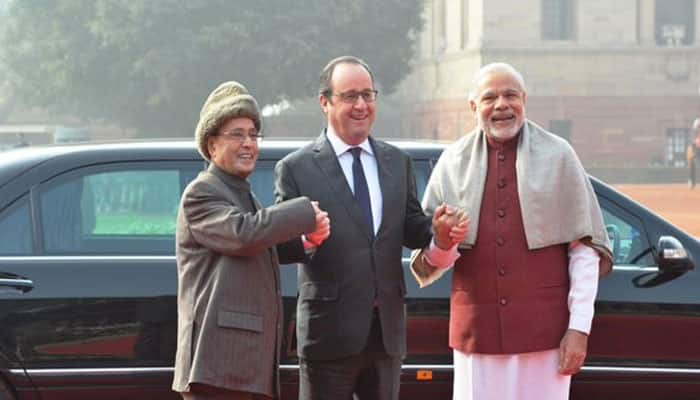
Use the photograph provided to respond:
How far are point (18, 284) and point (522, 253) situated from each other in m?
2.34

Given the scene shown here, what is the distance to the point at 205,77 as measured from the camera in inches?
1902

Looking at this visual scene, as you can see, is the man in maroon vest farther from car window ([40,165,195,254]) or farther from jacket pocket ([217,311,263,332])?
car window ([40,165,195,254])

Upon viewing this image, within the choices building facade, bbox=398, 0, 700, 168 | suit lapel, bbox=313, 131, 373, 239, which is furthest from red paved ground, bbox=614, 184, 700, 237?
suit lapel, bbox=313, 131, 373, 239

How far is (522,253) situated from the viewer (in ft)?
14.8

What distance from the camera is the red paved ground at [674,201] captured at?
2784 centimetres

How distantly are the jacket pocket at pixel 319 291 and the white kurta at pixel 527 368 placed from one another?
0.38 metres

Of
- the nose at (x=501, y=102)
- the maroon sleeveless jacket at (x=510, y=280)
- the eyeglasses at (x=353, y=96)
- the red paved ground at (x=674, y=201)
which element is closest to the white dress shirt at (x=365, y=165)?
the eyeglasses at (x=353, y=96)

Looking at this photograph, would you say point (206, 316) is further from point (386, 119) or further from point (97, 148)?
point (386, 119)

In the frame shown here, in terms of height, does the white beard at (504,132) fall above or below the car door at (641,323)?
above

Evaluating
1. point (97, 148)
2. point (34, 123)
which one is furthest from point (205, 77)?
point (97, 148)

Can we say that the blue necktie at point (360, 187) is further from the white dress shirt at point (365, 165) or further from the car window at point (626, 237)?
the car window at point (626, 237)

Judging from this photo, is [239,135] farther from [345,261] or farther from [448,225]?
[448,225]

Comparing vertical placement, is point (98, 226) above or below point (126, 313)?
above

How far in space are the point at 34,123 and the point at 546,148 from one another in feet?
207
